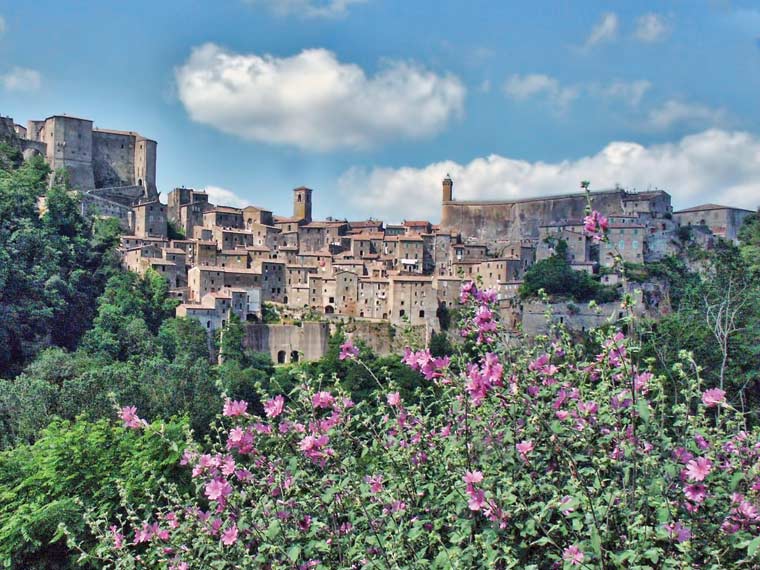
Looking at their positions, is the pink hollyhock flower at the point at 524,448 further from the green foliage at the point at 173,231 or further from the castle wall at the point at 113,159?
the castle wall at the point at 113,159

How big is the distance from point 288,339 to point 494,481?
137 feet

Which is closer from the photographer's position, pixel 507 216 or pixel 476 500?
pixel 476 500

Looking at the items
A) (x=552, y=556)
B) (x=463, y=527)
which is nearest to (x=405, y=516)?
(x=463, y=527)

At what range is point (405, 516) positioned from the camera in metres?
4.14

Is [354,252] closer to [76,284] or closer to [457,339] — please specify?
[457,339]

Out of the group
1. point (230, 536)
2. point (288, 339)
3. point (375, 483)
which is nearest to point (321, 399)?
point (375, 483)

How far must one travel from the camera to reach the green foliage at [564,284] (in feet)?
160

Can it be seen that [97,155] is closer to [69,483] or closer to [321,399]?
[69,483]

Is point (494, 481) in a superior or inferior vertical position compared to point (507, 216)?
inferior

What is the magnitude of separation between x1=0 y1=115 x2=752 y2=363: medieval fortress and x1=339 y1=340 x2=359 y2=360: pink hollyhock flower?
36250mm

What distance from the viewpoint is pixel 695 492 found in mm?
3441

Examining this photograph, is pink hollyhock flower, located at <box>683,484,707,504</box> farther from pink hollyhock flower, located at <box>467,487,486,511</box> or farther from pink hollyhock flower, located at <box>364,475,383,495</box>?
pink hollyhock flower, located at <box>364,475,383,495</box>

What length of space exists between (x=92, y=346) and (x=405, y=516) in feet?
117

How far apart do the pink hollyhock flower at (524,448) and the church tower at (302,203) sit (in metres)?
60.2
